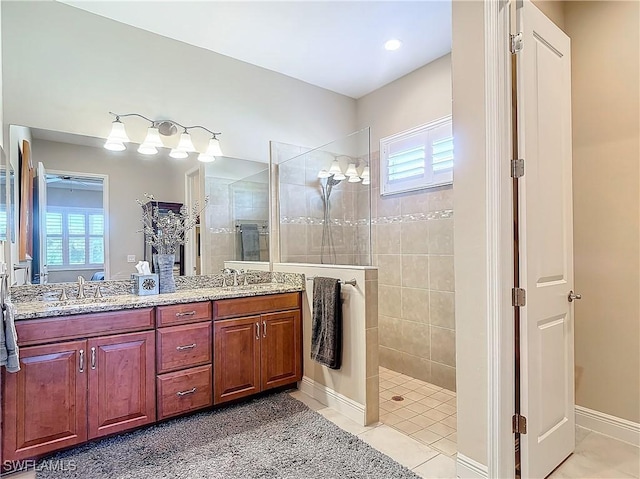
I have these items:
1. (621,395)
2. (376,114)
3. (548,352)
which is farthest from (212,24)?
(621,395)

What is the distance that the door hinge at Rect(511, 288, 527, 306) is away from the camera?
1.69 meters

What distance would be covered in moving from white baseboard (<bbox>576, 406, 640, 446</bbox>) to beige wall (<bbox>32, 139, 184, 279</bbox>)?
3.23m

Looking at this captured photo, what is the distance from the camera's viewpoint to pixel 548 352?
184 cm

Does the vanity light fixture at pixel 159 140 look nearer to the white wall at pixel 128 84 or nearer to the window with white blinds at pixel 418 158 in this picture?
the white wall at pixel 128 84

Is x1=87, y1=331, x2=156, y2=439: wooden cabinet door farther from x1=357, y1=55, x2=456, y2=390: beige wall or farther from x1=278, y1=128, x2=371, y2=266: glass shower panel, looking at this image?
x1=357, y1=55, x2=456, y2=390: beige wall

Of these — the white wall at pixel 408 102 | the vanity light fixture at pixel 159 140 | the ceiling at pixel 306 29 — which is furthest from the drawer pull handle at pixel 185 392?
the white wall at pixel 408 102

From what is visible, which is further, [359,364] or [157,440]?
[359,364]

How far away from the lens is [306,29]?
9.27 ft

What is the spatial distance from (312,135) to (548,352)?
2.83 m

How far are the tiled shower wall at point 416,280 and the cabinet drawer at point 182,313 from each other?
1.80m

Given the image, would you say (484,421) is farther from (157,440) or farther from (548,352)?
(157,440)

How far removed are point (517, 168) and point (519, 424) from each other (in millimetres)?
1217

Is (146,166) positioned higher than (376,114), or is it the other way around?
(376,114)

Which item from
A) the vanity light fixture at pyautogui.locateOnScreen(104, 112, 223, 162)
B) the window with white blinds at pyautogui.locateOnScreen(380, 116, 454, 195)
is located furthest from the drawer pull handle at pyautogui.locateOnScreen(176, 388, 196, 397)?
the window with white blinds at pyautogui.locateOnScreen(380, 116, 454, 195)
